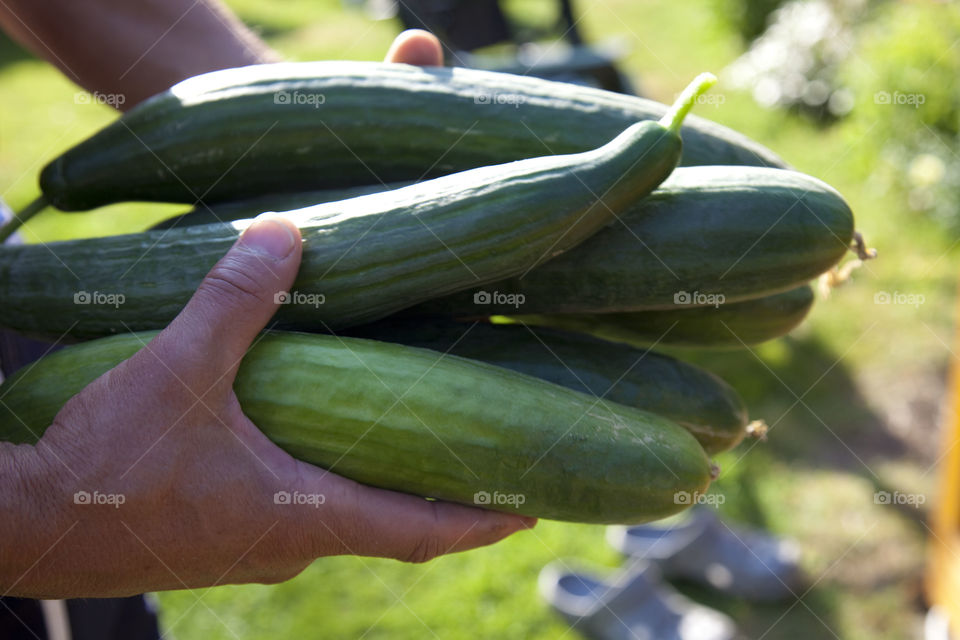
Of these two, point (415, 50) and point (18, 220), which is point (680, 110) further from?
point (18, 220)

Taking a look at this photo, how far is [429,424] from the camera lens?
1.40 meters

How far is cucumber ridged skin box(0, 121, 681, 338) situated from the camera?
56.5 inches

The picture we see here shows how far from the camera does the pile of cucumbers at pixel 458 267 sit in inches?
56.4

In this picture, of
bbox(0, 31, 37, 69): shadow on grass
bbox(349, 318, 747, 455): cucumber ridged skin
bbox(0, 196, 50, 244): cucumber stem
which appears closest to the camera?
bbox(349, 318, 747, 455): cucumber ridged skin

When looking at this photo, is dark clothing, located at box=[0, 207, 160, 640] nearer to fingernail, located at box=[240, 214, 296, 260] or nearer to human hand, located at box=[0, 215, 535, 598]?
human hand, located at box=[0, 215, 535, 598]

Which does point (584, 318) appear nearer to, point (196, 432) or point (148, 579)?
point (196, 432)

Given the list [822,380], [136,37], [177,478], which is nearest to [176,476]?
[177,478]

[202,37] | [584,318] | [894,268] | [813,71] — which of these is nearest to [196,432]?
[584,318]

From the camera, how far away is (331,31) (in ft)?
35.5

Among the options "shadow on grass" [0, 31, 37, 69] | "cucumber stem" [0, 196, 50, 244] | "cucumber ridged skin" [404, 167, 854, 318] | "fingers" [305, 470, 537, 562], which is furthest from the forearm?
"shadow on grass" [0, 31, 37, 69]

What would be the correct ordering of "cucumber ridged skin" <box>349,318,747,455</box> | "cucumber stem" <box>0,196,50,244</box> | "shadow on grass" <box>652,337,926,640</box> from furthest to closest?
"shadow on grass" <box>652,337,926,640</box> → "cucumber stem" <box>0,196,50,244</box> → "cucumber ridged skin" <box>349,318,747,455</box>

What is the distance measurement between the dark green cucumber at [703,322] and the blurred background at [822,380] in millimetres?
2030

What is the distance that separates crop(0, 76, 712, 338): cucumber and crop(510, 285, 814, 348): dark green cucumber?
0.33 metres

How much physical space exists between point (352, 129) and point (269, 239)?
37 cm
